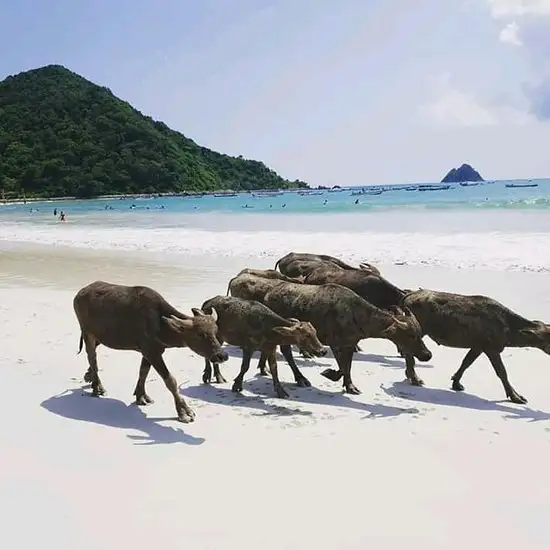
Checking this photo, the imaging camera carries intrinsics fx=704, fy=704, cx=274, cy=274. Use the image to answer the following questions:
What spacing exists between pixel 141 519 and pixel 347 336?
4.30 meters

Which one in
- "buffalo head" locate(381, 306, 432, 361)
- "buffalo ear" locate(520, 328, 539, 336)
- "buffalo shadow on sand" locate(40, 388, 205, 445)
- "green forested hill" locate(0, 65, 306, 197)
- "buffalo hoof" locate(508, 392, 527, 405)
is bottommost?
"buffalo shadow on sand" locate(40, 388, 205, 445)

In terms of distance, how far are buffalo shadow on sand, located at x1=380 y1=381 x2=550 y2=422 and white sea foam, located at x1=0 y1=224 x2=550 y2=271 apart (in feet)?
36.2

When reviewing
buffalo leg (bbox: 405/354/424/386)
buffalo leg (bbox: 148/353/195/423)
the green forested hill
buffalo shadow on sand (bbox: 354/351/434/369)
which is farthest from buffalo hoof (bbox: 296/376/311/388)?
the green forested hill

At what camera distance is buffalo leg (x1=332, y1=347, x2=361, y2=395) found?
8.42m

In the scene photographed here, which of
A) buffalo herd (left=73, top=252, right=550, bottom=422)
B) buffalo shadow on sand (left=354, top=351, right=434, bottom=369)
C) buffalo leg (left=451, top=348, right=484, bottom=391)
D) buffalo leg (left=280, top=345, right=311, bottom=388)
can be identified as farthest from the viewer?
buffalo shadow on sand (left=354, top=351, right=434, bottom=369)

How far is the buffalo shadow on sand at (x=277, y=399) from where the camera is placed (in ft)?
24.8

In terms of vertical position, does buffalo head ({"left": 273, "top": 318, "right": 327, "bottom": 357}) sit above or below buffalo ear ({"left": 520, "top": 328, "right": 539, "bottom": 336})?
below

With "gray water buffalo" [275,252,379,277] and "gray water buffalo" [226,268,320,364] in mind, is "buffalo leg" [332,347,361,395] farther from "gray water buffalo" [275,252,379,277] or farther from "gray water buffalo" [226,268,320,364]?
"gray water buffalo" [275,252,379,277]

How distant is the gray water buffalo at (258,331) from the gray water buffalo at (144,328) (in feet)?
3.14

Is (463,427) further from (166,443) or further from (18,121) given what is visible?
(18,121)

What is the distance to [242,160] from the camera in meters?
198

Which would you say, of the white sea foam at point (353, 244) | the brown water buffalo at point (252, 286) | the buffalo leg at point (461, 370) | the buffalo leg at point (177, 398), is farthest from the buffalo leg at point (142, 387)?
the white sea foam at point (353, 244)

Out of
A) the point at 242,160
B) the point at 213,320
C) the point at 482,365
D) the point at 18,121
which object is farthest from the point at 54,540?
the point at 242,160

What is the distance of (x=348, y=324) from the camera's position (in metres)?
8.73
